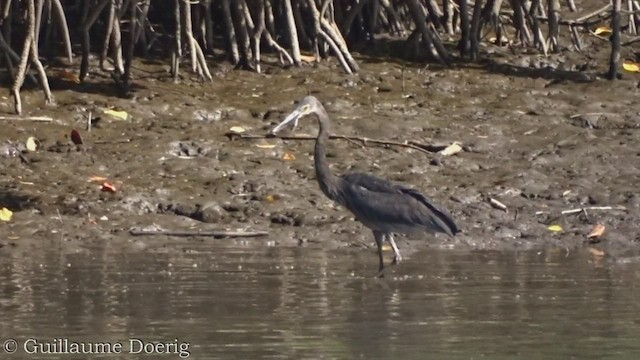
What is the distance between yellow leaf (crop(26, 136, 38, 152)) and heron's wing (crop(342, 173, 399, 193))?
2.82 m

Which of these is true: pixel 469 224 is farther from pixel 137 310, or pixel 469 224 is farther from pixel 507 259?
pixel 137 310

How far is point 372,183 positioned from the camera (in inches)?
436

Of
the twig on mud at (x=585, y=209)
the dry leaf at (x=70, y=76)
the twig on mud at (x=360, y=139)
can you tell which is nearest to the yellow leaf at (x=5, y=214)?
the twig on mud at (x=360, y=139)

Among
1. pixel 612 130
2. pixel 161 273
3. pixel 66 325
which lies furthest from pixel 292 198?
pixel 66 325

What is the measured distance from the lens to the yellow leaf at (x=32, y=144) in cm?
1270

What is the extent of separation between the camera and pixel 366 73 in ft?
49.9

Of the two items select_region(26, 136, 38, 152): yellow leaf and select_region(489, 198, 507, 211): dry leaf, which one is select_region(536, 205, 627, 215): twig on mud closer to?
select_region(489, 198, 507, 211): dry leaf

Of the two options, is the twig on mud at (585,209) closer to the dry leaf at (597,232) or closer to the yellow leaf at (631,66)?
→ the dry leaf at (597,232)

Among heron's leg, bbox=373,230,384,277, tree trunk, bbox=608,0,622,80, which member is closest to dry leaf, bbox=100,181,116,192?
heron's leg, bbox=373,230,384,277

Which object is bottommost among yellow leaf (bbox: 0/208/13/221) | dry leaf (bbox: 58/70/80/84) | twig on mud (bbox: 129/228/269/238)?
twig on mud (bbox: 129/228/269/238)

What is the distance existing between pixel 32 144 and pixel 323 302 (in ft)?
14.7

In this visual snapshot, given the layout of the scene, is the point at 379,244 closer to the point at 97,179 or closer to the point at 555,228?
the point at 555,228

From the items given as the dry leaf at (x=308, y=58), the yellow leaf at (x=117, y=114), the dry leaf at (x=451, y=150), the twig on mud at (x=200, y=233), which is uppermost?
the dry leaf at (x=308, y=58)

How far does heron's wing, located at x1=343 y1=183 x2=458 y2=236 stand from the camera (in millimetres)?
10734
